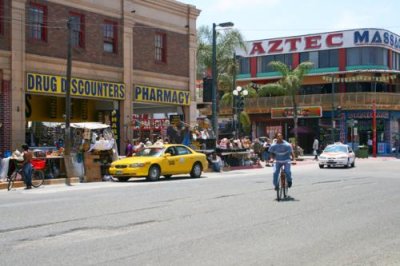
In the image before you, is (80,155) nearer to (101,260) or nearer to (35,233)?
(35,233)

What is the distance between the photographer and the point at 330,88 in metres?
58.7

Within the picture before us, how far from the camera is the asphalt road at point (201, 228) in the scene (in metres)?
8.00

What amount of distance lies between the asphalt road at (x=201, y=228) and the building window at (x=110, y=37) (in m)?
14.0

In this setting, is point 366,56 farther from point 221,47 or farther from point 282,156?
point 282,156

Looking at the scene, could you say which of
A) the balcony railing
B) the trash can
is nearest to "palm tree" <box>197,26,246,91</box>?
the balcony railing

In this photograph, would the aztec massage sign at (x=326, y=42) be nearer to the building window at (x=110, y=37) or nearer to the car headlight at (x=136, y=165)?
the building window at (x=110, y=37)

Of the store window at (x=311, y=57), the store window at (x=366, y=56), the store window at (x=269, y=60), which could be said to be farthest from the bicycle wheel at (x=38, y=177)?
the store window at (x=269, y=60)

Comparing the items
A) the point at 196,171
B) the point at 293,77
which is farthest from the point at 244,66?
the point at 196,171

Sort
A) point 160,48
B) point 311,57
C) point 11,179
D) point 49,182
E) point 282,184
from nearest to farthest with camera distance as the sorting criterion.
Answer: point 282,184
point 11,179
point 49,182
point 160,48
point 311,57

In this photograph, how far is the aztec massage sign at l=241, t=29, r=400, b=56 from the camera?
56438 millimetres

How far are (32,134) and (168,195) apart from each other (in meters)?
14.7

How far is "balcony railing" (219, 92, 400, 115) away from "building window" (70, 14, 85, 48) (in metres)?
29.4

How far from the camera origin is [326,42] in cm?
5850

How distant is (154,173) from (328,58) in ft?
130
